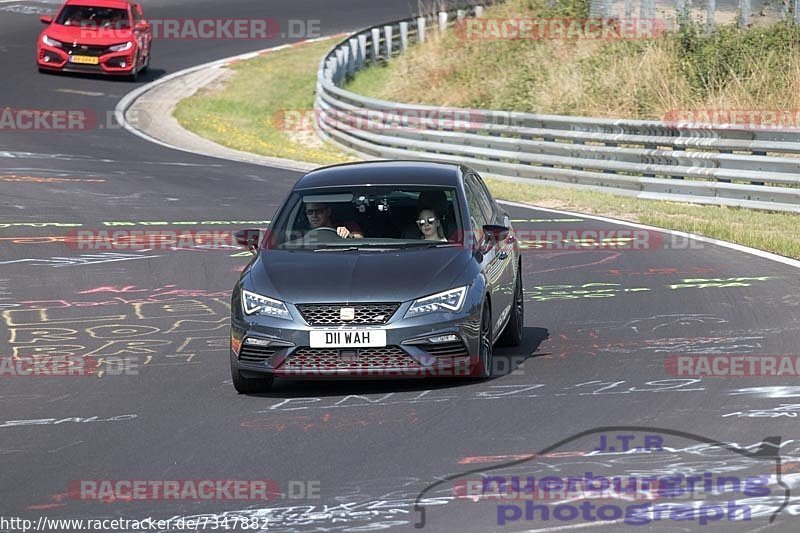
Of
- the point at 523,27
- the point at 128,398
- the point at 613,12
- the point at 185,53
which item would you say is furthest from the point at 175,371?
the point at 185,53

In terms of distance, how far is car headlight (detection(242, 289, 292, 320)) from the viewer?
32.2ft

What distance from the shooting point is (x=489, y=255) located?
10.9 m

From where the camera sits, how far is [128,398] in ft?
32.5

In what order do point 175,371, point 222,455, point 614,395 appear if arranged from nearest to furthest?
point 222,455, point 614,395, point 175,371

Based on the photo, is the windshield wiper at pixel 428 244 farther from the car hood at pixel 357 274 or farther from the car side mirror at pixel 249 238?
the car side mirror at pixel 249 238

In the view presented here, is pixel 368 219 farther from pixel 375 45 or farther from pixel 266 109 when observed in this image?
pixel 375 45

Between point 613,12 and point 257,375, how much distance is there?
2640cm

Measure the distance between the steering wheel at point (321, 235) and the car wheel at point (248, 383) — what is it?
1.25 metres

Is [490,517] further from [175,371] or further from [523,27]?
[523,27]

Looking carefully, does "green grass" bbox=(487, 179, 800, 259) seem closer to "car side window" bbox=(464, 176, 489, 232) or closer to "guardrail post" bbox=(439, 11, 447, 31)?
"car side window" bbox=(464, 176, 489, 232)

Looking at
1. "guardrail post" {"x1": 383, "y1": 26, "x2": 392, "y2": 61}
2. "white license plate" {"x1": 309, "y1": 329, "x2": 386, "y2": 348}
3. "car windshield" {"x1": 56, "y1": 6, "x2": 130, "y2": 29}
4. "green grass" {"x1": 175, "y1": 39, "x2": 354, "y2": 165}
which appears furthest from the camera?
"guardrail post" {"x1": 383, "y1": 26, "x2": 392, "y2": 61}

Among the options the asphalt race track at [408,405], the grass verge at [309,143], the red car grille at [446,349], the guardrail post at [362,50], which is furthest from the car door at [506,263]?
the guardrail post at [362,50]

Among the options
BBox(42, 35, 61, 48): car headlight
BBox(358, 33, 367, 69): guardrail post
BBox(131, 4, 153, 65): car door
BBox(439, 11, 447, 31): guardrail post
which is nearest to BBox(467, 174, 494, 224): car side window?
BBox(131, 4, 153, 65): car door

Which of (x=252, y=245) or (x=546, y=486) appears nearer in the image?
(x=546, y=486)
